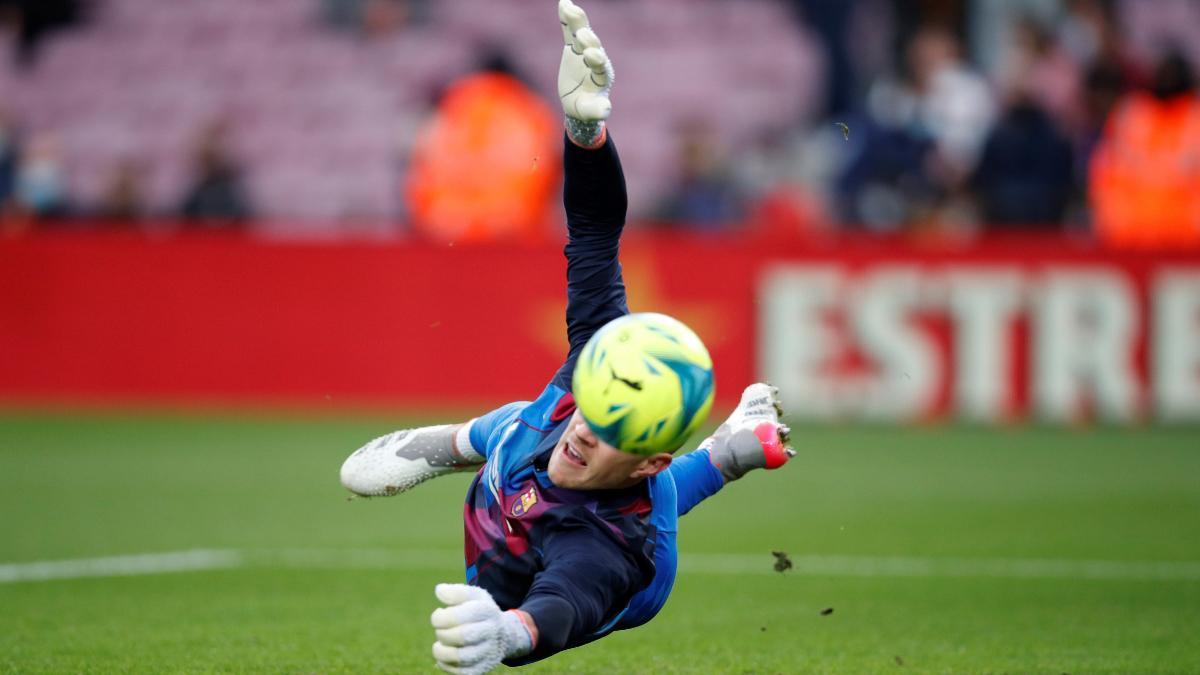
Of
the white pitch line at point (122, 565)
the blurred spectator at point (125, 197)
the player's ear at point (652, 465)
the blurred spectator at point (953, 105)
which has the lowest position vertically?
the white pitch line at point (122, 565)

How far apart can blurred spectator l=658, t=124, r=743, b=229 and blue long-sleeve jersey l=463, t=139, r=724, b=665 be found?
12501 mm

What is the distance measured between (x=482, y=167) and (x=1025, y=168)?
602 centimetres

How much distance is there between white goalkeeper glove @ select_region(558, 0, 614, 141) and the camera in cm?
544

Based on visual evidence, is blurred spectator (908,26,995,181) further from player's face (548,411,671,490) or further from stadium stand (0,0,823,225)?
player's face (548,411,671,490)

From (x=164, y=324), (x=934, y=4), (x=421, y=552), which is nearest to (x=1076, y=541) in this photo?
(x=421, y=552)

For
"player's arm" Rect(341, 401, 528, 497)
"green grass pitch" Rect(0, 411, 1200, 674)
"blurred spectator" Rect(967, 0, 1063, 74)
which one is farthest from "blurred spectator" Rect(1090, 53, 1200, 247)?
"player's arm" Rect(341, 401, 528, 497)

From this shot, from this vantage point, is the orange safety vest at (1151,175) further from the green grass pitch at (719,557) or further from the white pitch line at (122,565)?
the white pitch line at (122,565)

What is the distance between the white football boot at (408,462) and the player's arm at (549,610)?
0.93 m

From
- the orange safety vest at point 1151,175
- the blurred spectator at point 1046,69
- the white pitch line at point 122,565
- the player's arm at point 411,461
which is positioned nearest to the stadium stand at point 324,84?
the blurred spectator at point 1046,69

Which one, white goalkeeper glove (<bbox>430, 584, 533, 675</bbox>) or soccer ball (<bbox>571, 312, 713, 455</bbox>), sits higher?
soccer ball (<bbox>571, 312, 713, 455</bbox>)

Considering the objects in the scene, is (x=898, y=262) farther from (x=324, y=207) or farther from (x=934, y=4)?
(x=324, y=207)

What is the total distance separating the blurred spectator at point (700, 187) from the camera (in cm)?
1861

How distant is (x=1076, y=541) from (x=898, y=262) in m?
7.10

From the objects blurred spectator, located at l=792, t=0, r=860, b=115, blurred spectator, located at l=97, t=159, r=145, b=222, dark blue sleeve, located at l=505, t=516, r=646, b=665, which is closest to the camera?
dark blue sleeve, located at l=505, t=516, r=646, b=665
